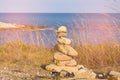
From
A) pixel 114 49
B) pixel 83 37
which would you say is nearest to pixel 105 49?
pixel 114 49

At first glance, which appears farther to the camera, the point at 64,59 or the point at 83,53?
the point at 83,53

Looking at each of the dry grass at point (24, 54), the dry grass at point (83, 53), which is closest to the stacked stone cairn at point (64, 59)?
the dry grass at point (83, 53)

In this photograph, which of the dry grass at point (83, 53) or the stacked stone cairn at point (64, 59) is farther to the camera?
the dry grass at point (83, 53)

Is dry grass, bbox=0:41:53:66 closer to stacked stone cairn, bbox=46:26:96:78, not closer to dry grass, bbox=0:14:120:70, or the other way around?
dry grass, bbox=0:14:120:70

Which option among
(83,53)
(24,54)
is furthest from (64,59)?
(24,54)

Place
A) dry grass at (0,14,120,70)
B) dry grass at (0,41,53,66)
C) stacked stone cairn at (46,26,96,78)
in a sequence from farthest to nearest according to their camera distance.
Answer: dry grass at (0,41,53,66) < dry grass at (0,14,120,70) < stacked stone cairn at (46,26,96,78)

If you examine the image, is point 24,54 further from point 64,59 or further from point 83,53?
point 64,59

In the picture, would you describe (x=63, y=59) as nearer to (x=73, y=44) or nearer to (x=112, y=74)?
(x=112, y=74)

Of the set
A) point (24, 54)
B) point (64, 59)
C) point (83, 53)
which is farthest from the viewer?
point (24, 54)

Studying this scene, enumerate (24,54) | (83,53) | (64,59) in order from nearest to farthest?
(64,59), (83,53), (24,54)

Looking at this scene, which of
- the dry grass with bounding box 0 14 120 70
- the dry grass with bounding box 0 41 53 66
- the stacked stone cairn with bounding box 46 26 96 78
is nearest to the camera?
the stacked stone cairn with bounding box 46 26 96 78

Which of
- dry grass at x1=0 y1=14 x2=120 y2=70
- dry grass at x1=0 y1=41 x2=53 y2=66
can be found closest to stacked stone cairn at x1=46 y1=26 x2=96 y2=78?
dry grass at x1=0 y1=14 x2=120 y2=70

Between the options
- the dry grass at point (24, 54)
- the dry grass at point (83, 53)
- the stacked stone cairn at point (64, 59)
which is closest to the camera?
the stacked stone cairn at point (64, 59)

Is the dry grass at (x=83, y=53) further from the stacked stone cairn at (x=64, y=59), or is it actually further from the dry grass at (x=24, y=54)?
the stacked stone cairn at (x=64, y=59)
